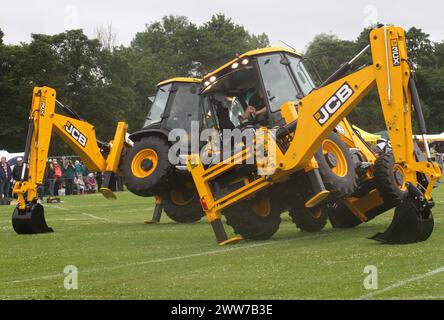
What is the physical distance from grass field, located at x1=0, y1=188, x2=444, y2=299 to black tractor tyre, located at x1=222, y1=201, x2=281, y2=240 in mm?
309

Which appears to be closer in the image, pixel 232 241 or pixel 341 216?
pixel 232 241

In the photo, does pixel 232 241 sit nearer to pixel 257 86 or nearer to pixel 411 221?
pixel 257 86

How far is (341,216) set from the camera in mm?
15109

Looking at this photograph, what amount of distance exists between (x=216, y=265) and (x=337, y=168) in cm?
361

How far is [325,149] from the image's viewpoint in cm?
1321

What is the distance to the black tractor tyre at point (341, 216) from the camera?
1500cm

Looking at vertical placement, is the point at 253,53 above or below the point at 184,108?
above

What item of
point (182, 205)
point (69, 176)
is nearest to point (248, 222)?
point (182, 205)

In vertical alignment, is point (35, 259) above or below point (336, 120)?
below

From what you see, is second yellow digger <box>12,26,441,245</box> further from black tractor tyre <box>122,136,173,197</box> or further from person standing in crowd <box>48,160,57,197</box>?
person standing in crowd <box>48,160,57,197</box>

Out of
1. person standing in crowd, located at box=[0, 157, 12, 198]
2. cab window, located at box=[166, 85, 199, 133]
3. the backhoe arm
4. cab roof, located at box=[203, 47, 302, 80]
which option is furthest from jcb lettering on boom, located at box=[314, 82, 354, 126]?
person standing in crowd, located at box=[0, 157, 12, 198]
